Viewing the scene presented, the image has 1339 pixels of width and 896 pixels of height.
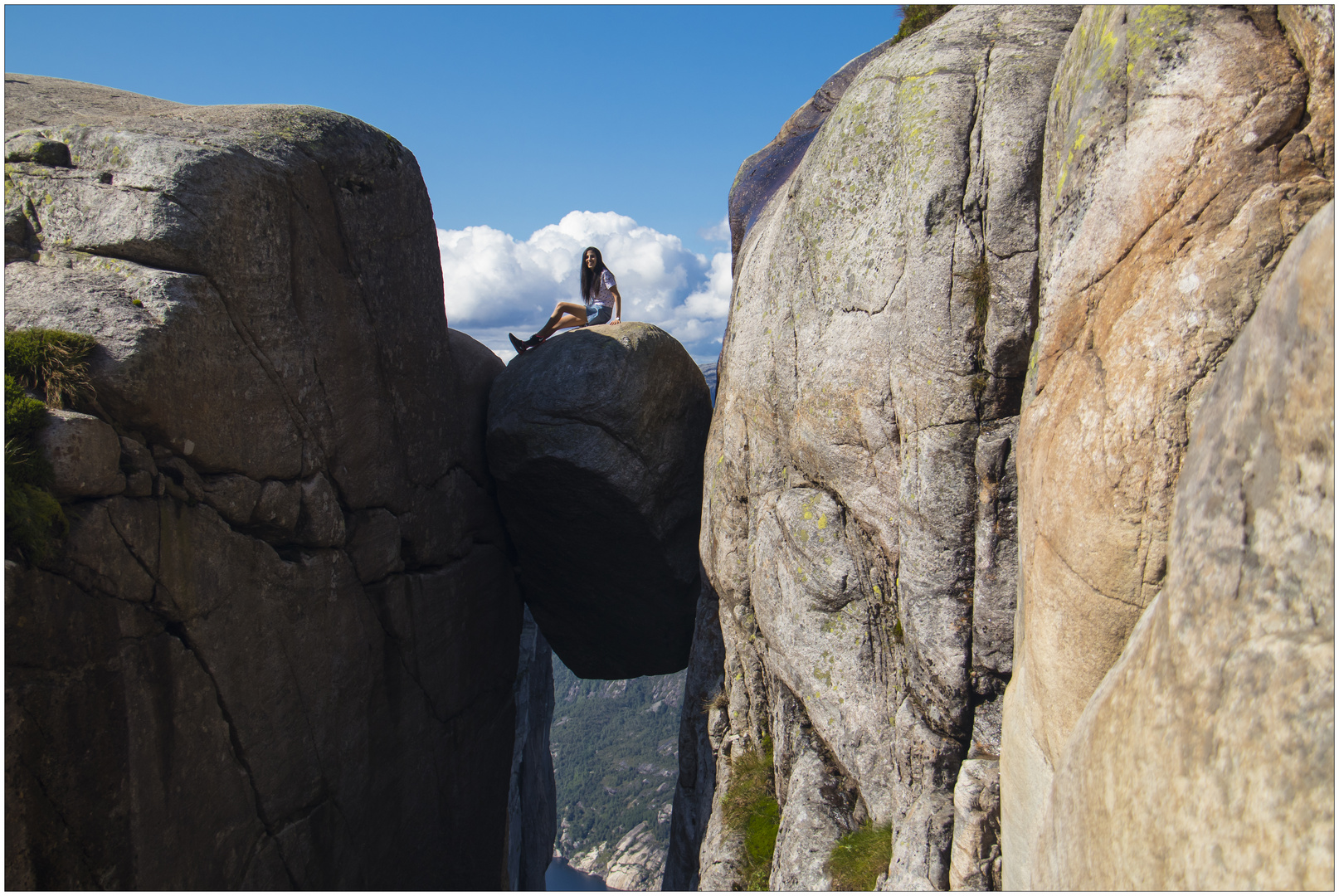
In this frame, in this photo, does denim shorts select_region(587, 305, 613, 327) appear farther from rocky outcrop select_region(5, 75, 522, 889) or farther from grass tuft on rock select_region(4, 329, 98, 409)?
grass tuft on rock select_region(4, 329, 98, 409)

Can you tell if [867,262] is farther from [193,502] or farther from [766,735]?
[193,502]

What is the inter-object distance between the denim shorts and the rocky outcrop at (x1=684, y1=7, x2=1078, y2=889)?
4.11 meters

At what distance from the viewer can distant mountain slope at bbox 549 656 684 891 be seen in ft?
363

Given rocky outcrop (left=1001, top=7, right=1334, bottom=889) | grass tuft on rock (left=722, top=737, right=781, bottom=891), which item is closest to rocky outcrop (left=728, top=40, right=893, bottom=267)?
rocky outcrop (left=1001, top=7, right=1334, bottom=889)

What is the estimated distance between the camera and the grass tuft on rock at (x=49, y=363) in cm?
634

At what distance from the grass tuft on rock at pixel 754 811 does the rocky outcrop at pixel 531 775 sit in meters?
7.22

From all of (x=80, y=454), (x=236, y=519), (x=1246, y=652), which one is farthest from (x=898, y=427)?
(x=80, y=454)

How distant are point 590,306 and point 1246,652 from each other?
11.7m

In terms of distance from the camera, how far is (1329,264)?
331 cm

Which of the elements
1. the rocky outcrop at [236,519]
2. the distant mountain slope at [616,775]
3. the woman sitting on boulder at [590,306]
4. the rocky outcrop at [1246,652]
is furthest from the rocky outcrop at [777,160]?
the distant mountain slope at [616,775]

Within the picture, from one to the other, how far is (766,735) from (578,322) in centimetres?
790

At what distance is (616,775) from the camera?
13400 cm

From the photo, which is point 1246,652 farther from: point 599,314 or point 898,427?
point 599,314

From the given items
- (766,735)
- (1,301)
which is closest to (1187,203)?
(766,735)
